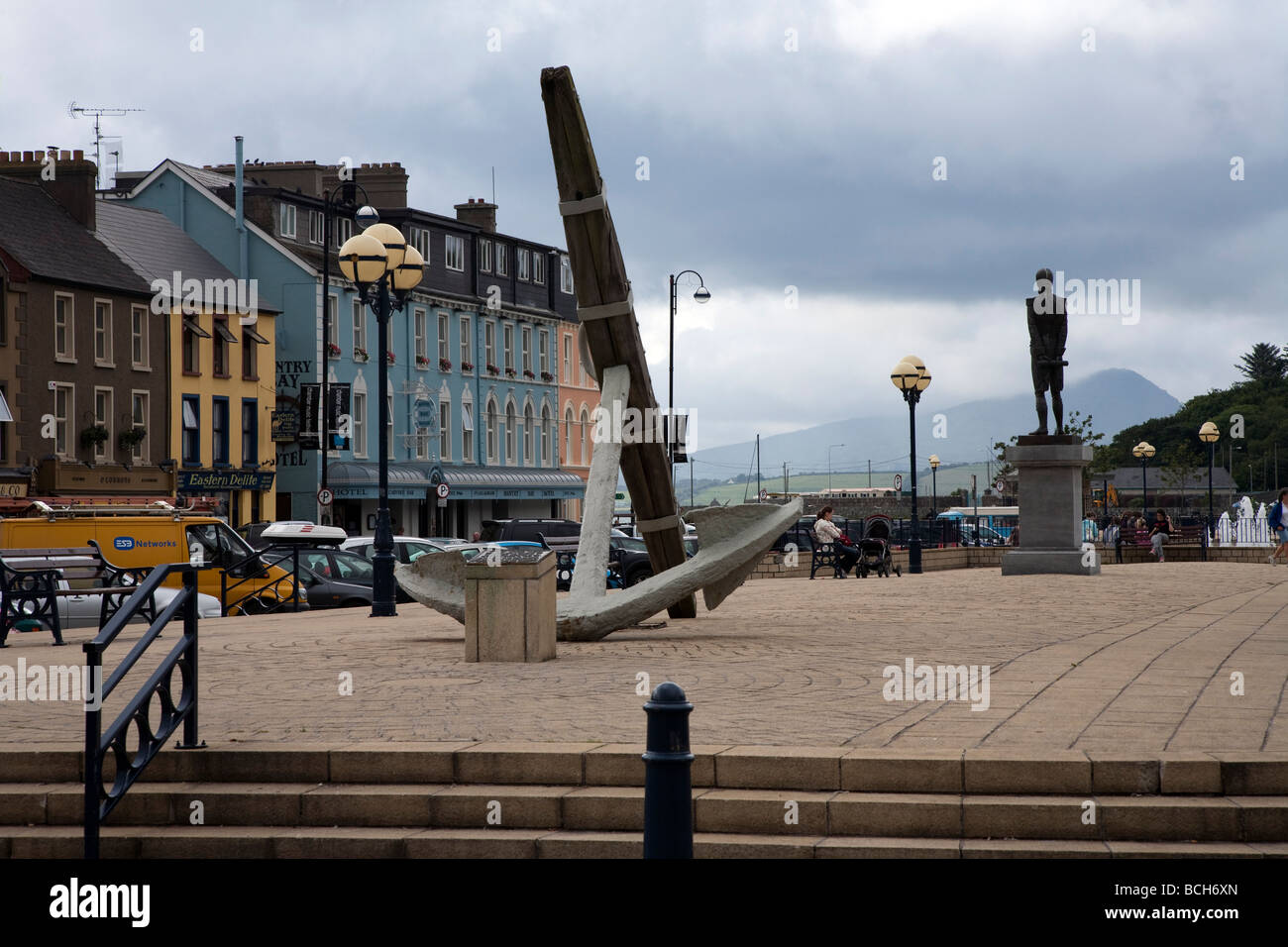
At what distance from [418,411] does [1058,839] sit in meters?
53.3

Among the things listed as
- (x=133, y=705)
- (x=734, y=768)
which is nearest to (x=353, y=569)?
(x=133, y=705)

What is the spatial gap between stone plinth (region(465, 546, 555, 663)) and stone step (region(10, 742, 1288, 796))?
446 cm

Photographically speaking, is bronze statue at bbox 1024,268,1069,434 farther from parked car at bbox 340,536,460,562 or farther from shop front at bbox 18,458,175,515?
shop front at bbox 18,458,175,515

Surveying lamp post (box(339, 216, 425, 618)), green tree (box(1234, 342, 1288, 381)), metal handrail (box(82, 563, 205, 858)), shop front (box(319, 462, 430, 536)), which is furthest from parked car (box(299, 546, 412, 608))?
green tree (box(1234, 342, 1288, 381))

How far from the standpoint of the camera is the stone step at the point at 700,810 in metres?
7.16

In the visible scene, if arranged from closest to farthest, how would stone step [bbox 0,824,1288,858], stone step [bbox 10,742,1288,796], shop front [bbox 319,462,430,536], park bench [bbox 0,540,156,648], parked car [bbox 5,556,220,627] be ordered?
1. stone step [bbox 0,824,1288,858]
2. stone step [bbox 10,742,1288,796]
3. park bench [bbox 0,540,156,648]
4. parked car [bbox 5,556,220,627]
5. shop front [bbox 319,462,430,536]

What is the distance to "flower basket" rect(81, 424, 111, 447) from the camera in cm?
4409

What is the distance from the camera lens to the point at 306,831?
7656 millimetres

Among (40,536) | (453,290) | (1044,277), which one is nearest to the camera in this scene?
(40,536)

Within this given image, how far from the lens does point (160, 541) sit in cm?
2522

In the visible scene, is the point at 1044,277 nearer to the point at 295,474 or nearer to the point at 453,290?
the point at 295,474

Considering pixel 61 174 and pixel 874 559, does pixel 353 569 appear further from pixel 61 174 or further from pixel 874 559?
pixel 61 174
